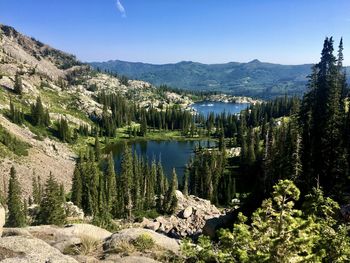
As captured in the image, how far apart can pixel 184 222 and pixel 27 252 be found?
76637 mm

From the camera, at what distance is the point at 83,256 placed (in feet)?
64.6

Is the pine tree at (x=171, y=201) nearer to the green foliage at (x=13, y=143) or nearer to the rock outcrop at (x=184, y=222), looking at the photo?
the rock outcrop at (x=184, y=222)

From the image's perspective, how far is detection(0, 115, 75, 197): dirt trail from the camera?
130 metres

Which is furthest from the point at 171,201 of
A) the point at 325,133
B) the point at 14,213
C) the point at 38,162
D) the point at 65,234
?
the point at 65,234

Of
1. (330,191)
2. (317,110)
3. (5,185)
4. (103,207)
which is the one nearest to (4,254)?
(330,191)

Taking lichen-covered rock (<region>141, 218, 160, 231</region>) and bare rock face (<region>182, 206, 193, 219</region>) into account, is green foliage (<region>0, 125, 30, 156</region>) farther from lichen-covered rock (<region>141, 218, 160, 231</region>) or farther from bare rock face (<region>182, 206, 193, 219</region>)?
bare rock face (<region>182, 206, 193, 219</region>)

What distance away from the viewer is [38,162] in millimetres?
151000

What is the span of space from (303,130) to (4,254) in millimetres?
79402

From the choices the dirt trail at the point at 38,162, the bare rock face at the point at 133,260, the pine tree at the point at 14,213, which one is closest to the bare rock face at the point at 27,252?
the bare rock face at the point at 133,260

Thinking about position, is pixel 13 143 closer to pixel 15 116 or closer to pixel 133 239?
pixel 15 116

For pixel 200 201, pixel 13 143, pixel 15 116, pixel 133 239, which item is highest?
pixel 133 239

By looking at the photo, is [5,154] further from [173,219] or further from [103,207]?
[173,219]

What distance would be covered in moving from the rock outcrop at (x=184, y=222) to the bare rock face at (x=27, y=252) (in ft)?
206

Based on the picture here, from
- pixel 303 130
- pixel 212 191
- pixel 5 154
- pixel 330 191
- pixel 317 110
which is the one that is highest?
pixel 317 110
